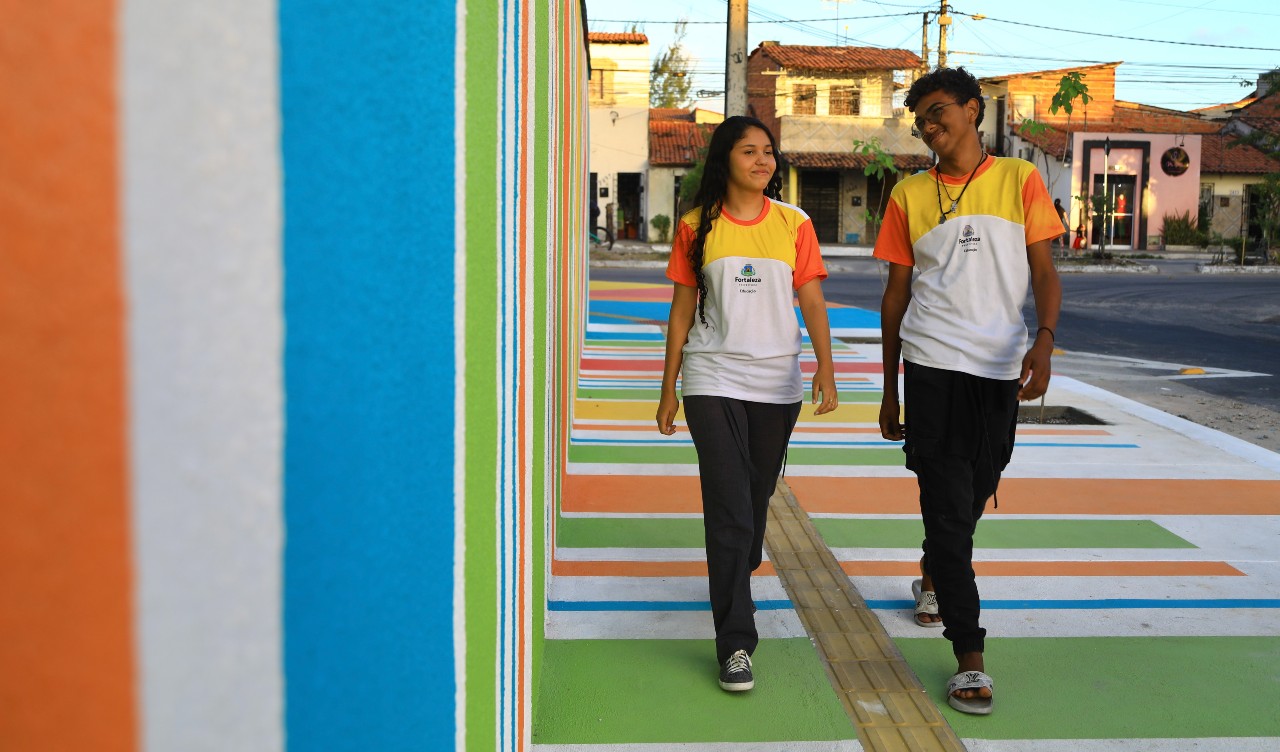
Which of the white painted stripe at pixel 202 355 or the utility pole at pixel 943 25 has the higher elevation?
the utility pole at pixel 943 25

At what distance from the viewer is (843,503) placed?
618 centimetres

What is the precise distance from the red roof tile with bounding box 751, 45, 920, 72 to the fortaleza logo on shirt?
43356mm

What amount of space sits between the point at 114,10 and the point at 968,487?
325 centimetres

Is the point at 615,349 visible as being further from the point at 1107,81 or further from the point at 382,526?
the point at 1107,81

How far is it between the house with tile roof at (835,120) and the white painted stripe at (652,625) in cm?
4016

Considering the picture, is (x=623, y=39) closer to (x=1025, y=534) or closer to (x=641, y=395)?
(x=641, y=395)

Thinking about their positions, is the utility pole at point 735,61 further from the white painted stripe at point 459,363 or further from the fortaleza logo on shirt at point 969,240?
the white painted stripe at point 459,363

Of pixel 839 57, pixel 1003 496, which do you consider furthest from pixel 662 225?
pixel 1003 496

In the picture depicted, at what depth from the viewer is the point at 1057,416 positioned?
8898mm

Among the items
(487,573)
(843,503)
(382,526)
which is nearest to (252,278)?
(382,526)

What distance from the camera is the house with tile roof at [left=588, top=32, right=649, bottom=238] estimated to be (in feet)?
148

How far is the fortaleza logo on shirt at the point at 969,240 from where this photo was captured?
3.80 metres

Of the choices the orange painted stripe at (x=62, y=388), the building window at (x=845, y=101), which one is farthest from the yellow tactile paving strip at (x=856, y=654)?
the building window at (x=845, y=101)

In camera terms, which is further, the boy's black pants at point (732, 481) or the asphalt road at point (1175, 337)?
the asphalt road at point (1175, 337)
